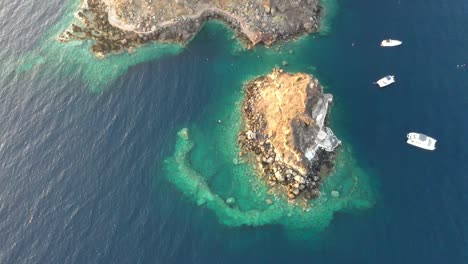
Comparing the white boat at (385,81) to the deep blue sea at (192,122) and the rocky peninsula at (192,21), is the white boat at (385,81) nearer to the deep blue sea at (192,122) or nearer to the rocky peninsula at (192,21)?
the deep blue sea at (192,122)

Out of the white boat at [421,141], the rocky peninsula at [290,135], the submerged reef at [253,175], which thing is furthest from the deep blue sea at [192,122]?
the rocky peninsula at [290,135]

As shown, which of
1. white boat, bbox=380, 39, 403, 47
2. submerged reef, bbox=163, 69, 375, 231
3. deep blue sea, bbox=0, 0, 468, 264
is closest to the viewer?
deep blue sea, bbox=0, 0, 468, 264

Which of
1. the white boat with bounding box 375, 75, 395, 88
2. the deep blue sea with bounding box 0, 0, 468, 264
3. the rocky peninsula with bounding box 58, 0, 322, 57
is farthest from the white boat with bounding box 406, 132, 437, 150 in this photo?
the rocky peninsula with bounding box 58, 0, 322, 57

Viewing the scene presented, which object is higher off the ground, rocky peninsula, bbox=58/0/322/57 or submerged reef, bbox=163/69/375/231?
rocky peninsula, bbox=58/0/322/57

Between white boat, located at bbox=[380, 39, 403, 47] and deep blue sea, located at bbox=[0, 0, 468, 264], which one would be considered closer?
deep blue sea, located at bbox=[0, 0, 468, 264]

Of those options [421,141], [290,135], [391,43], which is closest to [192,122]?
[290,135]

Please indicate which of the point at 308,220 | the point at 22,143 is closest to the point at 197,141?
the point at 308,220

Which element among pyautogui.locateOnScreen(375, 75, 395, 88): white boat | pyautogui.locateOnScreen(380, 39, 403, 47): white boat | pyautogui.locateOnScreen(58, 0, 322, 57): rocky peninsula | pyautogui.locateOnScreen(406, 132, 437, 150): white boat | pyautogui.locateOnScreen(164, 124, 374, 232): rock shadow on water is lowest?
pyautogui.locateOnScreen(164, 124, 374, 232): rock shadow on water

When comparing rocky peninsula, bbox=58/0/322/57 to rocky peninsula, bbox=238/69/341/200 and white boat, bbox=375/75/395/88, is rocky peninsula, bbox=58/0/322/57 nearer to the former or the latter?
rocky peninsula, bbox=238/69/341/200
